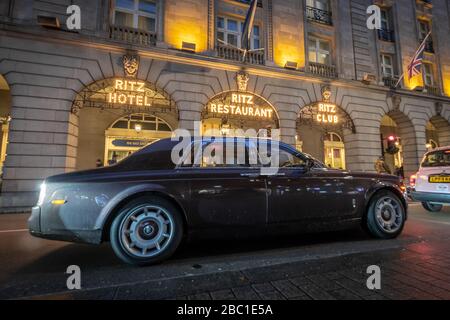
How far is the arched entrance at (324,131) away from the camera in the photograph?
1331 cm

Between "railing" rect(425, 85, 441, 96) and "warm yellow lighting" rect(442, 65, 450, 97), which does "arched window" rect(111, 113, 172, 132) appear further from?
"warm yellow lighting" rect(442, 65, 450, 97)

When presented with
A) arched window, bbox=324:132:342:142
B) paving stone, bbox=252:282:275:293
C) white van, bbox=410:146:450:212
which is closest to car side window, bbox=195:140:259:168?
paving stone, bbox=252:282:275:293

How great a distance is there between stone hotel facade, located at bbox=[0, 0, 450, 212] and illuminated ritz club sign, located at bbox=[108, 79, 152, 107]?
44mm

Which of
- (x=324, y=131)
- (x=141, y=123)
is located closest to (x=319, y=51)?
(x=324, y=131)

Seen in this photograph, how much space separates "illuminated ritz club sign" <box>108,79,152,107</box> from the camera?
988 cm

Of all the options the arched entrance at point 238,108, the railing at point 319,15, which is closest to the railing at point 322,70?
the railing at point 319,15

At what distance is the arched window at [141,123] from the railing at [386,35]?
1502cm

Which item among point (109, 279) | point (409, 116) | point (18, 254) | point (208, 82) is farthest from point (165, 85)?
point (409, 116)

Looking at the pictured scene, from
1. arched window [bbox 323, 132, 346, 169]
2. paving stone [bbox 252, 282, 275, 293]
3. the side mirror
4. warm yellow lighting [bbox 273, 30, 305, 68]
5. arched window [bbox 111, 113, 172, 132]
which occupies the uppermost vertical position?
warm yellow lighting [bbox 273, 30, 305, 68]

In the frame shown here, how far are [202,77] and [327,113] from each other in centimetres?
709

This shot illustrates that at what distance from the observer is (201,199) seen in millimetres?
3043

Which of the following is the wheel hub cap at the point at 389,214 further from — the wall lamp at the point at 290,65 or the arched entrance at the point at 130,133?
the arched entrance at the point at 130,133
